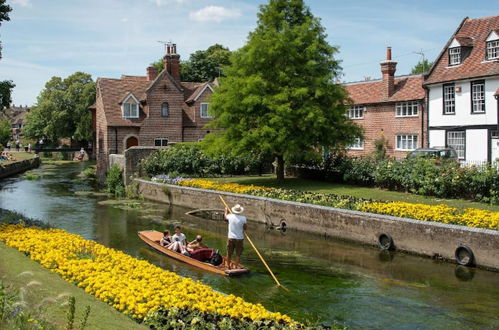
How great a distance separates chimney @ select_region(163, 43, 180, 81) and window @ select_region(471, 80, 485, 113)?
1092 inches

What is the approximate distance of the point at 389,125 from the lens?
4319cm

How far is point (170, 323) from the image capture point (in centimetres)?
914

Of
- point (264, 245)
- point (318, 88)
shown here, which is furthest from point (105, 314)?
point (318, 88)

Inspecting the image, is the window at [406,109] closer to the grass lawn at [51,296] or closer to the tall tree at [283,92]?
Answer: the tall tree at [283,92]

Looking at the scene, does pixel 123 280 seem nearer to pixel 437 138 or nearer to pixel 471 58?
pixel 437 138

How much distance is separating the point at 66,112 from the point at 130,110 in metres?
36.0

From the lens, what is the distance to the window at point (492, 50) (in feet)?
114

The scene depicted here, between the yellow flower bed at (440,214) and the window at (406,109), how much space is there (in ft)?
69.4

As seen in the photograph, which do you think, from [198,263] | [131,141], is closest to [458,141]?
[198,263]

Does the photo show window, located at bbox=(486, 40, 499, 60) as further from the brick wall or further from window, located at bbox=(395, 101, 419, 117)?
window, located at bbox=(395, 101, 419, 117)

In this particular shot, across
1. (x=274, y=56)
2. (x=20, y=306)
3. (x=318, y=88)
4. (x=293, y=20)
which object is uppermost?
(x=293, y=20)

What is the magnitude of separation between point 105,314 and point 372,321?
6.60m

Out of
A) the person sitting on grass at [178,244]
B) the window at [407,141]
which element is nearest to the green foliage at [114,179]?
the person sitting on grass at [178,244]

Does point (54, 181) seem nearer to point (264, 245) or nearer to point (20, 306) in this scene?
point (264, 245)
